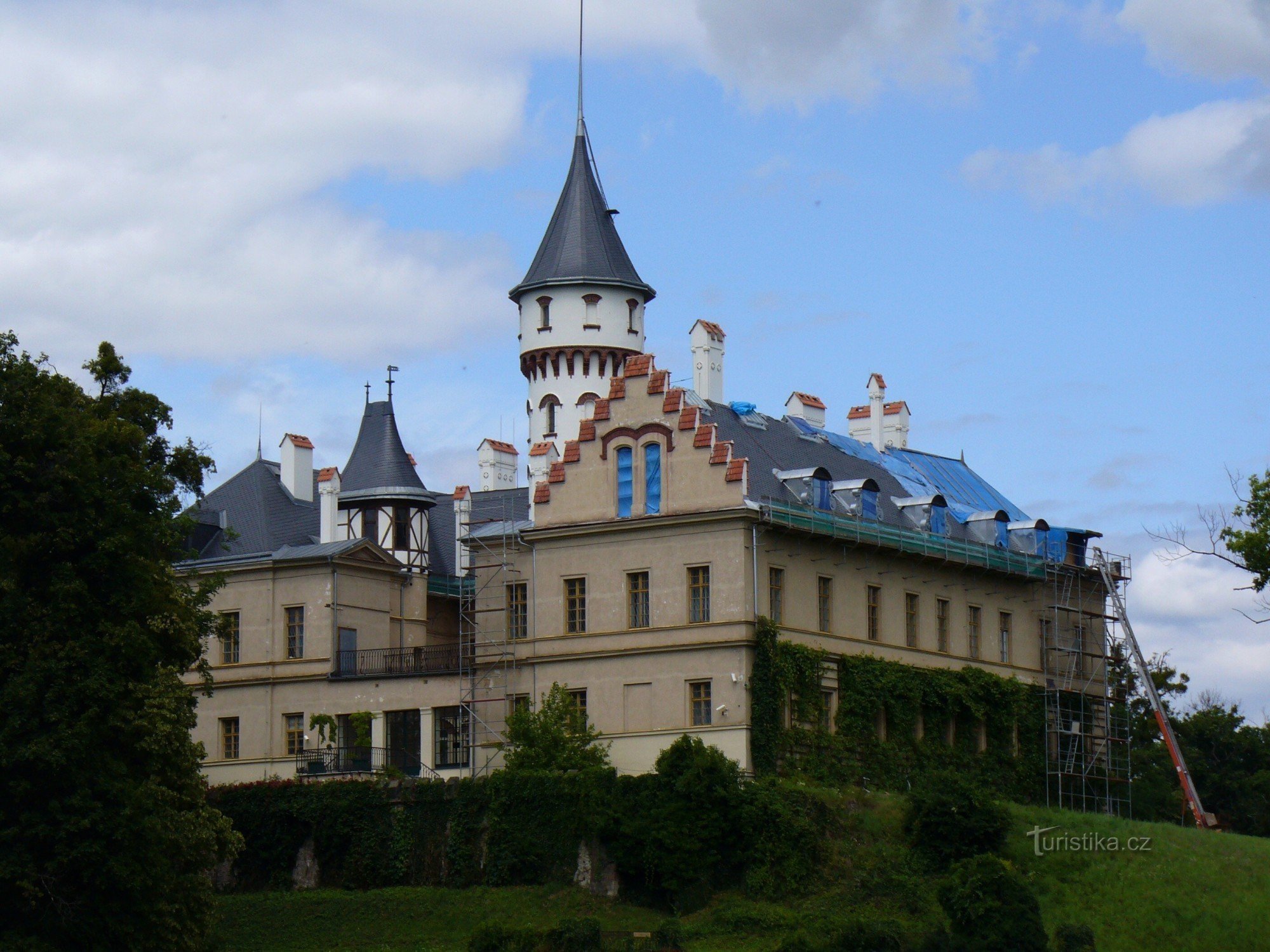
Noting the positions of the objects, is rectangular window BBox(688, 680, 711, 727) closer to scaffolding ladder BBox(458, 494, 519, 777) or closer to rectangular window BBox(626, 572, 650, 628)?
rectangular window BBox(626, 572, 650, 628)

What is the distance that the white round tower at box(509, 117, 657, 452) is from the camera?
86062mm

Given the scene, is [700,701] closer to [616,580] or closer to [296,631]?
[616,580]

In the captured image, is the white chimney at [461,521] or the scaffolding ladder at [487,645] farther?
the white chimney at [461,521]

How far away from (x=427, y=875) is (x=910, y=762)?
50.9ft

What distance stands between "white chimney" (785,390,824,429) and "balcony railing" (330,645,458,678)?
15956mm

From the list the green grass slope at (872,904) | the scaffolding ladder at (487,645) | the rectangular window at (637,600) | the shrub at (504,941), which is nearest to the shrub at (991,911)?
the green grass slope at (872,904)

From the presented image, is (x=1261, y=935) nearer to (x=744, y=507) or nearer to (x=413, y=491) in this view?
(x=744, y=507)

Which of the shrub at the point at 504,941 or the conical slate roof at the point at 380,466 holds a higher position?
the conical slate roof at the point at 380,466

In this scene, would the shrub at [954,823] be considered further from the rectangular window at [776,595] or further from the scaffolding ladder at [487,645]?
the scaffolding ladder at [487,645]

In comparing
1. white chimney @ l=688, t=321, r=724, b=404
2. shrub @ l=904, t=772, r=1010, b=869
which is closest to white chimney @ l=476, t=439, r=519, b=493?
white chimney @ l=688, t=321, r=724, b=404

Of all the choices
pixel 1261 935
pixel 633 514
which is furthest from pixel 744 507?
pixel 1261 935

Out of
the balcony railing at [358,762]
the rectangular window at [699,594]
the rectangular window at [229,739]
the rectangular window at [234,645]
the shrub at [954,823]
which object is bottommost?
the shrub at [954,823]

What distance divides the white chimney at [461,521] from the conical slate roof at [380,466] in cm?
127

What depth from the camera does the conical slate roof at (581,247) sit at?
8669 centimetres
